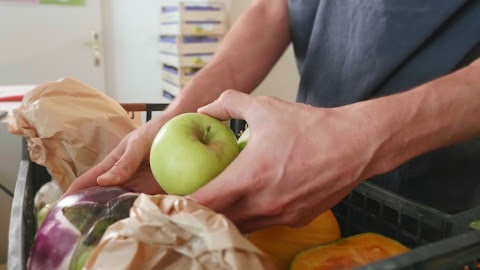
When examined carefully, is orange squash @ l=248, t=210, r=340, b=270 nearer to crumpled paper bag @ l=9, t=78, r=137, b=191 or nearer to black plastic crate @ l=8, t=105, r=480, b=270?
black plastic crate @ l=8, t=105, r=480, b=270

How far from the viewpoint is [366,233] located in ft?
1.63

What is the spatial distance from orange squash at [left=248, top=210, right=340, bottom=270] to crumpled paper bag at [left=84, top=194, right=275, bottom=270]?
17 centimetres

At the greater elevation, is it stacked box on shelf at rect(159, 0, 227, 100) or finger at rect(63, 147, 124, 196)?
stacked box on shelf at rect(159, 0, 227, 100)

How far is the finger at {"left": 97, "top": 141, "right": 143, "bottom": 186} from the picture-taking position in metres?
0.50

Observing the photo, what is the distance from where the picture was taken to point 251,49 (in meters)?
0.86

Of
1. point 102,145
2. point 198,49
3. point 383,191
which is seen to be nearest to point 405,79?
point 383,191

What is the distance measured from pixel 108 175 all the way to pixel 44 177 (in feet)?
0.75

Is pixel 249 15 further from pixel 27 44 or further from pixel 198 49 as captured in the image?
pixel 27 44

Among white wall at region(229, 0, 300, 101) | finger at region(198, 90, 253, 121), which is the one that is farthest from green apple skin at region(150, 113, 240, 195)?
white wall at region(229, 0, 300, 101)

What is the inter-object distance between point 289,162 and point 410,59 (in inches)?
14.9

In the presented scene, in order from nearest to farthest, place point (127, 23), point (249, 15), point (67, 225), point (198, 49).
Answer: point (67, 225) → point (249, 15) → point (198, 49) → point (127, 23)

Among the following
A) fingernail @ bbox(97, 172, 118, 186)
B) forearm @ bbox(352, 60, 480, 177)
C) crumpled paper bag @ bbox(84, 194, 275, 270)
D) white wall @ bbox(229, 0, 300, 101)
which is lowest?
white wall @ bbox(229, 0, 300, 101)

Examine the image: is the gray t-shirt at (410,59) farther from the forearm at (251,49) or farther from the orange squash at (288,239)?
the orange squash at (288,239)

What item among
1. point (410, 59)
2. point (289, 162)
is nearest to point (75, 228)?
point (289, 162)
